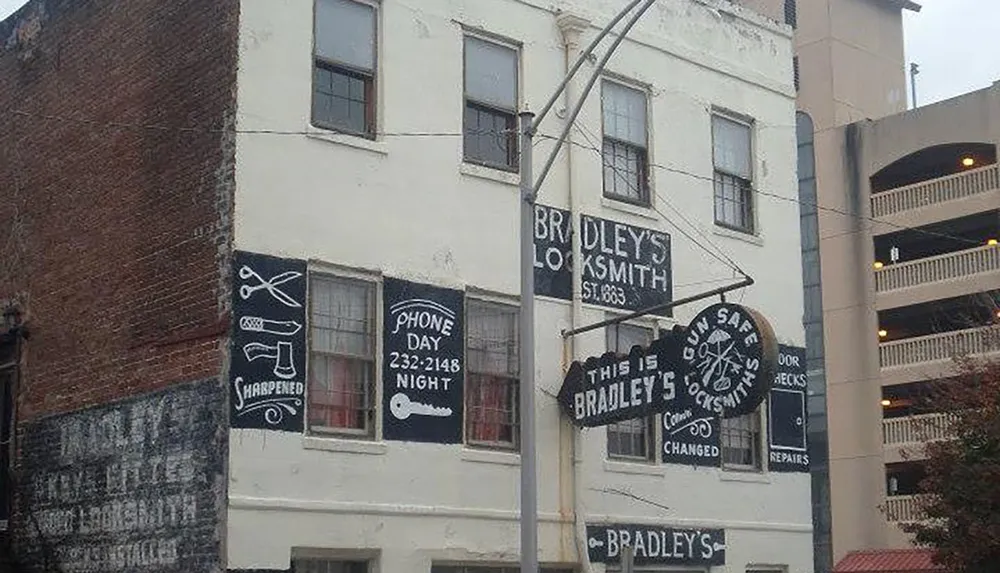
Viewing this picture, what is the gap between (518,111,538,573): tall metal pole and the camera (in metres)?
14.4

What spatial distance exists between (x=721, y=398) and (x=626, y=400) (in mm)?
1429

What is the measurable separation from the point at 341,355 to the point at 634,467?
4511 millimetres

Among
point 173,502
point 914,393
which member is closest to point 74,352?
point 173,502

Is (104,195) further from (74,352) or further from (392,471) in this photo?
(392,471)

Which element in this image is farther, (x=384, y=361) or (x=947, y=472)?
(x=947, y=472)

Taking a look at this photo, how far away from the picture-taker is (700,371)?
16.3 meters

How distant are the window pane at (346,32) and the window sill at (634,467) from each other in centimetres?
561

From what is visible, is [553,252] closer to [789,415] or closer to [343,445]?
[343,445]

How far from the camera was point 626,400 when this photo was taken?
17125 mm

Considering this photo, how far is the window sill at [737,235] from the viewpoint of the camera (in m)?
20.9

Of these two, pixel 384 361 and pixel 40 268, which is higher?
pixel 40 268

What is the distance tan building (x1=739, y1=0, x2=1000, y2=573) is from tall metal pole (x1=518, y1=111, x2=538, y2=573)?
36789 mm

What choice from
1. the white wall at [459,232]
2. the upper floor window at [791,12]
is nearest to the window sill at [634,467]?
the white wall at [459,232]

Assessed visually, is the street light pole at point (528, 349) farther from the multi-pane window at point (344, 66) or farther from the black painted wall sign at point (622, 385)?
the multi-pane window at point (344, 66)
